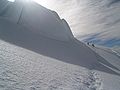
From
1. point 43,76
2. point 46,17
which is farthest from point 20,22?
point 43,76

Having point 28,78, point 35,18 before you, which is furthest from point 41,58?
point 35,18

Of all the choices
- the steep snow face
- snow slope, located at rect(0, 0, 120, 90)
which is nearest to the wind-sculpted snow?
snow slope, located at rect(0, 0, 120, 90)

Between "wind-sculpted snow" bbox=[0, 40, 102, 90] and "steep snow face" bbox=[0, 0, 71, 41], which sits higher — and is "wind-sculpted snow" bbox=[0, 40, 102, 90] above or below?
below

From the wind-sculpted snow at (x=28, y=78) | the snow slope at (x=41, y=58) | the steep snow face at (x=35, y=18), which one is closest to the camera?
the wind-sculpted snow at (x=28, y=78)

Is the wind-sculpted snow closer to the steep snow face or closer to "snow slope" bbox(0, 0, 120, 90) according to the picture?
"snow slope" bbox(0, 0, 120, 90)

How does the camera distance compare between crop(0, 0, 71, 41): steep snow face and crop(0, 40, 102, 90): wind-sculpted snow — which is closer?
crop(0, 40, 102, 90): wind-sculpted snow

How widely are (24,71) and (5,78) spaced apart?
1.79 m

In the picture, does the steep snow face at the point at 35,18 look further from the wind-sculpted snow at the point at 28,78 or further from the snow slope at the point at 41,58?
the wind-sculpted snow at the point at 28,78

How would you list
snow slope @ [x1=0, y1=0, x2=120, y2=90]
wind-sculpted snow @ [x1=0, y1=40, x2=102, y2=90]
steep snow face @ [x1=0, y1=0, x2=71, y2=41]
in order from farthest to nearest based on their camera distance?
steep snow face @ [x1=0, y1=0, x2=71, y2=41]
snow slope @ [x1=0, y1=0, x2=120, y2=90]
wind-sculpted snow @ [x1=0, y1=40, x2=102, y2=90]

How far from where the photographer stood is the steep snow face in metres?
23.1

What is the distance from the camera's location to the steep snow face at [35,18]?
911 inches

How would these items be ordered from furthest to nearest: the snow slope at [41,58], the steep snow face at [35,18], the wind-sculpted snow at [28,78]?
the steep snow face at [35,18] → the snow slope at [41,58] → the wind-sculpted snow at [28,78]

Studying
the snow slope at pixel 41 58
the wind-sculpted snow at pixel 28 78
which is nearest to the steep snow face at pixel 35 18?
the snow slope at pixel 41 58

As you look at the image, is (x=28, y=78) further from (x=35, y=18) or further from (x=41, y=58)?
(x=35, y=18)
